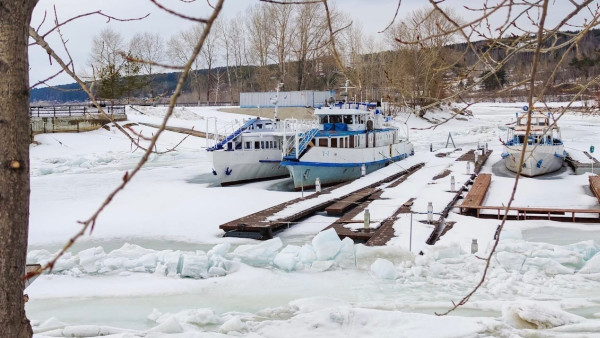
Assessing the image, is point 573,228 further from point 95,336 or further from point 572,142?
point 572,142

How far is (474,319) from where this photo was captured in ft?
27.1

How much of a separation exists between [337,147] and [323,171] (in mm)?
1441

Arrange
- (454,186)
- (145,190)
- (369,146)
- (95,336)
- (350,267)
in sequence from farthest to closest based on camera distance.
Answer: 1. (369,146)
2. (145,190)
3. (454,186)
4. (350,267)
5. (95,336)

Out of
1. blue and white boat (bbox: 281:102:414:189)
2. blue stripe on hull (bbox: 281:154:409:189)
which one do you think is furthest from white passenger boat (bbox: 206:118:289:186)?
blue stripe on hull (bbox: 281:154:409:189)

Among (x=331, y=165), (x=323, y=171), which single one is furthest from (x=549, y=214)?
(x=323, y=171)

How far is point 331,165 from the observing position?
987 inches

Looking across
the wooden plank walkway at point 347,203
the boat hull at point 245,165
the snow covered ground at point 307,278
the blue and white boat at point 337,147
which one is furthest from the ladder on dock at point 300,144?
the snow covered ground at point 307,278

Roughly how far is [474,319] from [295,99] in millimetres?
47099

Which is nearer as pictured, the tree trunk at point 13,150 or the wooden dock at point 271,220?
the tree trunk at point 13,150

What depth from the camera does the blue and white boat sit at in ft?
79.9

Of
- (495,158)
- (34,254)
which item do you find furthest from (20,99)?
(495,158)

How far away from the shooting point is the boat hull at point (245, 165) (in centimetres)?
2539

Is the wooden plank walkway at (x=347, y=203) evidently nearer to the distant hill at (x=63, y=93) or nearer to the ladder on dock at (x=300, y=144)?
the ladder on dock at (x=300, y=144)

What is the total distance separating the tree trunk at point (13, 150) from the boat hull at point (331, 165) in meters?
20.4
